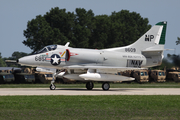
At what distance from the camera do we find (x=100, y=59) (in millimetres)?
24641

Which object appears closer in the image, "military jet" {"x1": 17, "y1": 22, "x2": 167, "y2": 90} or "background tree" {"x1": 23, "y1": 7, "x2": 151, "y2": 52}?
"military jet" {"x1": 17, "y1": 22, "x2": 167, "y2": 90}

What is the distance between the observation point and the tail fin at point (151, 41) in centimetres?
2616

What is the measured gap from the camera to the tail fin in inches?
1030

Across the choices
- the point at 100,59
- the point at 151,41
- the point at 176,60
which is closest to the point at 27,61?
the point at 100,59

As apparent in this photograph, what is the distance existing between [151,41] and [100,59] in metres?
4.97

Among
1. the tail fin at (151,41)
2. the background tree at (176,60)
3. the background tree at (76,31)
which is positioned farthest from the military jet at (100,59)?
the background tree at (76,31)

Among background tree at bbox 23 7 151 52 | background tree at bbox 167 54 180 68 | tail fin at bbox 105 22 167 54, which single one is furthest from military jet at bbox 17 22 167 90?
background tree at bbox 23 7 151 52

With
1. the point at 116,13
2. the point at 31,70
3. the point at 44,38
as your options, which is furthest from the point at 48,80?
the point at 116,13

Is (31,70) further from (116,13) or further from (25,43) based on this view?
(116,13)

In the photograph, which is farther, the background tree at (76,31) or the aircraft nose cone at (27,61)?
the background tree at (76,31)

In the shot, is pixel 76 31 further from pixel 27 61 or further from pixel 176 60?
pixel 27 61

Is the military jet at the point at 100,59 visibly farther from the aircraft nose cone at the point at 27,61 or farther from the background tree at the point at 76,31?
the background tree at the point at 76,31

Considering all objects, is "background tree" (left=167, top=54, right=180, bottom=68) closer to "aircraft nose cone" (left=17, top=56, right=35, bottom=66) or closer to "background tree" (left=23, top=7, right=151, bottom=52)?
"aircraft nose cone" (left=17, top=56, right=35, bottom=66)
